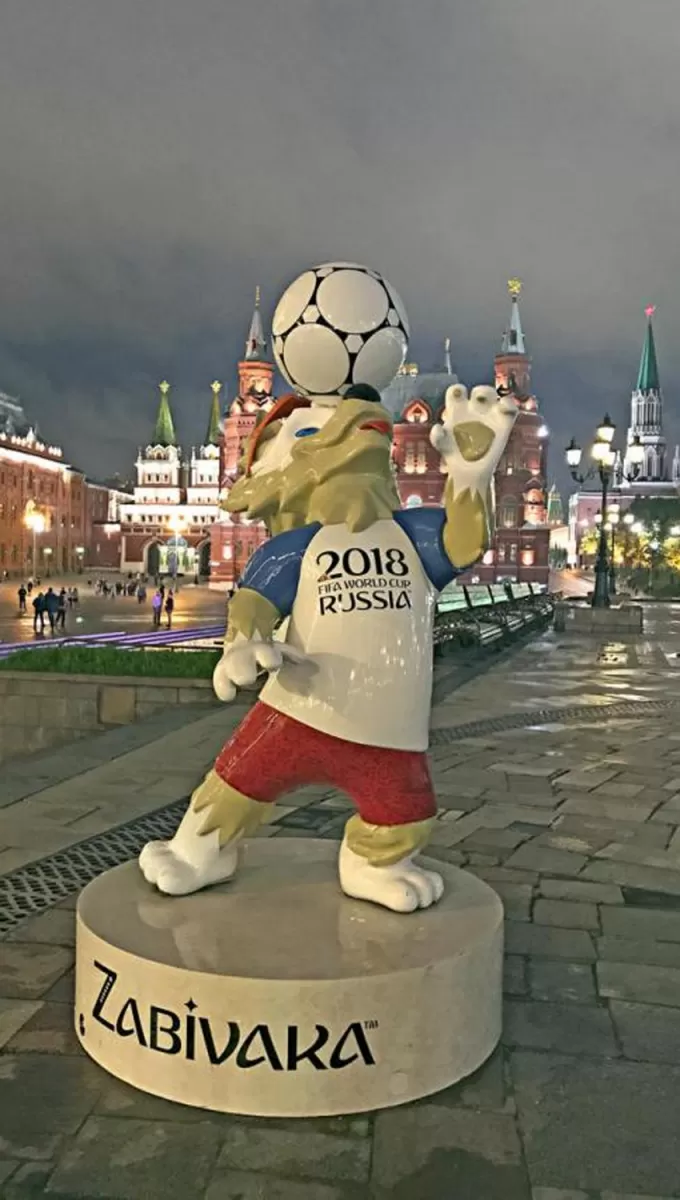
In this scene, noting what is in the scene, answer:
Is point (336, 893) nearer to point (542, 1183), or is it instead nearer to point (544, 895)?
point (542, 1183)

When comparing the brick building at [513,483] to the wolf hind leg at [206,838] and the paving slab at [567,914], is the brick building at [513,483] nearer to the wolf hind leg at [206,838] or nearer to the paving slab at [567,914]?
the paving slab at [567,914]

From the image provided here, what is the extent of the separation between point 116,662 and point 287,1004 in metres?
8.69

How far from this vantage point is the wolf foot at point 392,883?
131 inches

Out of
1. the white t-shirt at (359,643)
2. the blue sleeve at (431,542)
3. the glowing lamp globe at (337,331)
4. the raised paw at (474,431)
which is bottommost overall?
the white t-shirt at (359,643)

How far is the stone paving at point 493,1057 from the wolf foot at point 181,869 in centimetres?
54

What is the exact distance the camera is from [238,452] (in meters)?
68.2

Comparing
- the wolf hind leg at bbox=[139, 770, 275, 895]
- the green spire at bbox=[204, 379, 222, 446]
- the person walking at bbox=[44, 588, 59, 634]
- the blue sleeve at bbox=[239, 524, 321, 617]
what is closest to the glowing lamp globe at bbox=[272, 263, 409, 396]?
the blue sleeve at bbox=[239, 524, 321, 617]

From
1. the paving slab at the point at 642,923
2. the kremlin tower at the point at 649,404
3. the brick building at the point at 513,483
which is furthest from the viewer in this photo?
the kremlin tower at the point at 649,404

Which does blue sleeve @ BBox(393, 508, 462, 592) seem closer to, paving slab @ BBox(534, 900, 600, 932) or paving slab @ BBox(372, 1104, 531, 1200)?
paving slab @ BBox(372, 1104, 531, 1200)

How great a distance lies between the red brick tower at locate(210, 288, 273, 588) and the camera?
66.4m

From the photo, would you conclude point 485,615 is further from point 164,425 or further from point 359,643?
point 164,425

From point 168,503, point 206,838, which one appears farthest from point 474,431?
point 168,503

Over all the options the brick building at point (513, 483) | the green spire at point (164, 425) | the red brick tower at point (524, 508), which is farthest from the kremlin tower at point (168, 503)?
the red brick tower at point (524, 508)

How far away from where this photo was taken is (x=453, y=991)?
2.95 meters
